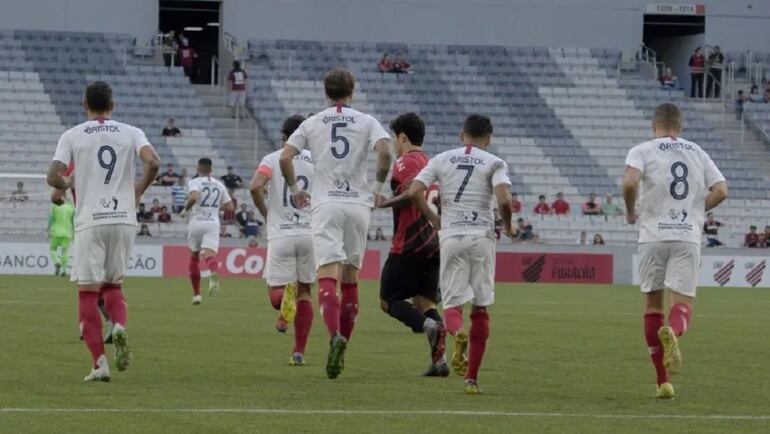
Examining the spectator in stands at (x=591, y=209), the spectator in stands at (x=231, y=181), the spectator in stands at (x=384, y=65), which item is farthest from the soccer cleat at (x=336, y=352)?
the spectator in stands at (x=384, y=65)

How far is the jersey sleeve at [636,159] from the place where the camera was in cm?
1228

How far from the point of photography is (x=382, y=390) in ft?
40.5

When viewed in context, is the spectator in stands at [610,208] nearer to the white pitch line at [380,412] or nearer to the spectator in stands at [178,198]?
the spectator in stands at [178,198]

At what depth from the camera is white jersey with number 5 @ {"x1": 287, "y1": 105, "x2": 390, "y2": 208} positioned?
13055 millimetres

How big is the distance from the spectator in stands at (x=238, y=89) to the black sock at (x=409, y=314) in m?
33.2

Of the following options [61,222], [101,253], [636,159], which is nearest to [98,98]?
[101,253]

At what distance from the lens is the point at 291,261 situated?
50.6ft

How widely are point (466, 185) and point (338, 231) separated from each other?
1.13m

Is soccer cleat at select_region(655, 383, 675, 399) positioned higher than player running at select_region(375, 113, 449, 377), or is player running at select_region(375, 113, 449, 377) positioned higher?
player running at select_region(375, 113, 449, 377)

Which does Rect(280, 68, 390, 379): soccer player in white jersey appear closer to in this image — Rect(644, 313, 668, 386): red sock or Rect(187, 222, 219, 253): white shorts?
Rect(644, 313, 668, 386): red sock

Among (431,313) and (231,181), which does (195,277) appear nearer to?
(431,313)

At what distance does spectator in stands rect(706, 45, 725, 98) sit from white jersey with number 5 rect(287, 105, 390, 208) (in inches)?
1675

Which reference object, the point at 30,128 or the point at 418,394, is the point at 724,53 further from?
the point at 418,394

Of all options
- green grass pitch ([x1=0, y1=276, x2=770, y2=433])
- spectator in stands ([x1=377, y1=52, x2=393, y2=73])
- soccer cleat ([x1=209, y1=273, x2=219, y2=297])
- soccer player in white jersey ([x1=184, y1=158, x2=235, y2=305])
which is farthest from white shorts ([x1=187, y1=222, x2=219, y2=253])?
spectator in stands ([x1=377, y1=52, x2=393, y2=73])
